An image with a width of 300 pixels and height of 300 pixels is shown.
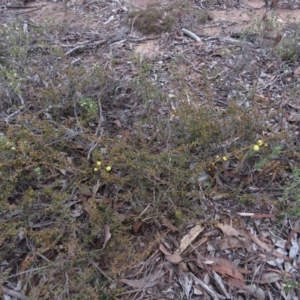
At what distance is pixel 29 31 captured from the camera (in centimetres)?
415

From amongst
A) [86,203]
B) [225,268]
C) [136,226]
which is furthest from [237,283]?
[86,203]

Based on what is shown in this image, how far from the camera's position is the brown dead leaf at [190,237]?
2164 millimetres

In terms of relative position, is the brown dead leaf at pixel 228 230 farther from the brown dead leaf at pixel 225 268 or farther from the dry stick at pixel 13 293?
the dry stick at pixel 13 293

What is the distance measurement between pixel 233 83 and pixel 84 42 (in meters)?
1.79

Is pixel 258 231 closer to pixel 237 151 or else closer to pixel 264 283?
pixel 264 283

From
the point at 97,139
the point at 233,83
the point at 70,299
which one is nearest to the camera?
the point at 70,299

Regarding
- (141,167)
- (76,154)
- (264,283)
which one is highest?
(141,167)

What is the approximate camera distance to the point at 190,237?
2199mm

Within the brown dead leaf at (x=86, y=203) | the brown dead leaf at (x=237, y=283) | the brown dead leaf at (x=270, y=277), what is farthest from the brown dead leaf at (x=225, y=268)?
the brown dead leaf at (x=86, y=203)

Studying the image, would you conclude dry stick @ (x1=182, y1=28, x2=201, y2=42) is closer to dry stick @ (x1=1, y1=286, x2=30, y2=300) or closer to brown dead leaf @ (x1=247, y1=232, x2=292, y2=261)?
brown dead leaf @ (x1=247, y1=232, x2=292, y2=261)

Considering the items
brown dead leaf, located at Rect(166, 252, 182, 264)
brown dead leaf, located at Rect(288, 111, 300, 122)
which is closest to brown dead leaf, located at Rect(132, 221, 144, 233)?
brown dead leaf, located at Rect(166, 252, 182, 264)

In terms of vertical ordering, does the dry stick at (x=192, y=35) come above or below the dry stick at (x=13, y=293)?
above

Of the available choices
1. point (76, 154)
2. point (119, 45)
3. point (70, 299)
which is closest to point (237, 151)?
point (76, 154)

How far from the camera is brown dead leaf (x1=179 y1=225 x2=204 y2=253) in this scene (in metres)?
2.16
